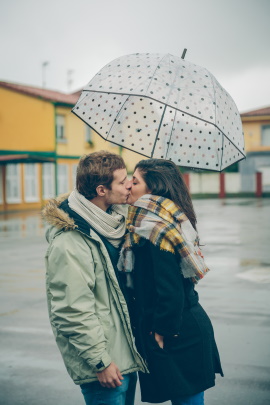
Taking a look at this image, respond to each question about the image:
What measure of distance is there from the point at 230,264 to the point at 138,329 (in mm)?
7910

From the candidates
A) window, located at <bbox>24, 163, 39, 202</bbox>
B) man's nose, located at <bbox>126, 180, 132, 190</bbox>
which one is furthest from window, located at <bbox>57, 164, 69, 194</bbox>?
man's nose, located at <bbox>126, 180, 132, 190</bbox>

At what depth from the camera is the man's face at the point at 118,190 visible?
282cm

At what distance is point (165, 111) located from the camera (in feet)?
11.4

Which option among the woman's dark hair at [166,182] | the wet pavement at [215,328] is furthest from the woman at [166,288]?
the wet pavement at [215,328]

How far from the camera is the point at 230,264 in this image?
412 inches

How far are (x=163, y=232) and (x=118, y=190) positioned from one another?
34cm

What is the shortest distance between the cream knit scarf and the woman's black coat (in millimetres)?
150

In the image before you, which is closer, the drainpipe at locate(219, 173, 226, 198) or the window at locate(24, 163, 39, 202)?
the window at locate(24, 163, 39, 202)

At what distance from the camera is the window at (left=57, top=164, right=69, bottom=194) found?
34438 mm

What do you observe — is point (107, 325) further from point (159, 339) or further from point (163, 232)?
point (163, 232)

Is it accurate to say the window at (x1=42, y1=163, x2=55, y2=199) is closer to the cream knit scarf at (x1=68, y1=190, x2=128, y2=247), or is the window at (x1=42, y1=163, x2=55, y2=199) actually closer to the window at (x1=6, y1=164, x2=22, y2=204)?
the window at (x1=6, y1=164, x2=22, y2=204)

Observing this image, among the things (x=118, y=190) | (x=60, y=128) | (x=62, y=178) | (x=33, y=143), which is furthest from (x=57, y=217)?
(x=60, y=128)

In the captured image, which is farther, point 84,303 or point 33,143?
point 33,143

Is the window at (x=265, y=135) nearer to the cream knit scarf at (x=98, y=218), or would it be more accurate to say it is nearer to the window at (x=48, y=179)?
the window at (x=48, y=179)
